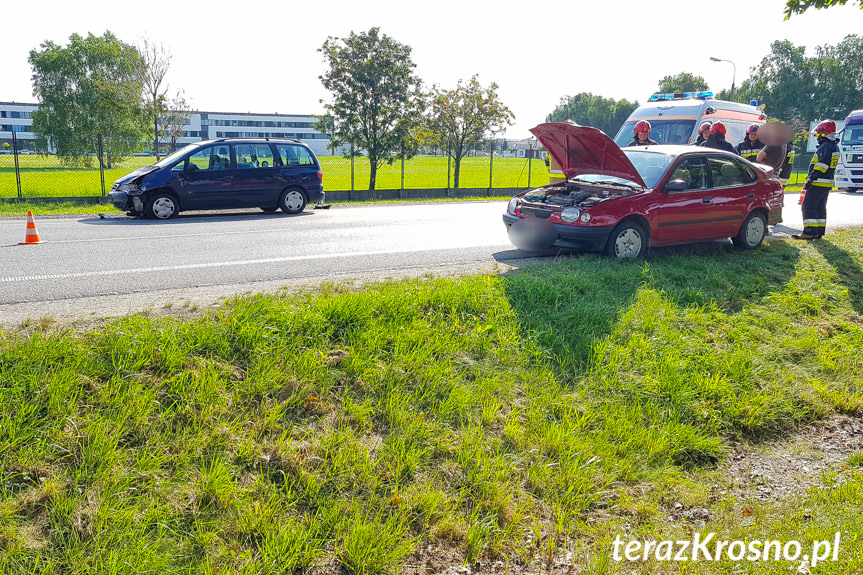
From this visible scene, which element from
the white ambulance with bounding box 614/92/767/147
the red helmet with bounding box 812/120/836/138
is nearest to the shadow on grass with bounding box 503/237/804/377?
the red helmet with bounding box 812/120/836/138

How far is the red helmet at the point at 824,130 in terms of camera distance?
9.93 metres

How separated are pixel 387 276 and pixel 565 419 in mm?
3204

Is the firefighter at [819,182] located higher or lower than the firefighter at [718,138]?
lower

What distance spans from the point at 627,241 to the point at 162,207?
9469 millimetres

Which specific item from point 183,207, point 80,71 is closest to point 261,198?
point 183,207

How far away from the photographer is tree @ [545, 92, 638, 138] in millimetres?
133750

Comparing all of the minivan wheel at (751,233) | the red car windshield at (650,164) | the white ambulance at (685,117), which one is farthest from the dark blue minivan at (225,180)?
the minivan wheel at (751,233)

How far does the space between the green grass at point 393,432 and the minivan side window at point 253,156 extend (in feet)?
30.1

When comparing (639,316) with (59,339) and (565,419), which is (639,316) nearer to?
(565,419)

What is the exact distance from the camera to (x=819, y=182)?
403 inches

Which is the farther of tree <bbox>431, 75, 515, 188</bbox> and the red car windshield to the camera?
tree <bbox>431, 75, 515, 188</bbox>

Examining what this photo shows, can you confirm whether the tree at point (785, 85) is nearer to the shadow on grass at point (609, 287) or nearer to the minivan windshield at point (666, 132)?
the minivan windshield at point (666, 132)

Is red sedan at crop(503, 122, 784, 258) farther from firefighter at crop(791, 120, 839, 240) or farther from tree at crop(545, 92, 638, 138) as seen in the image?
tree at crop(545, 92, 638, 138)

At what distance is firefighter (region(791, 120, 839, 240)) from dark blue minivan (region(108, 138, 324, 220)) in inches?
402
